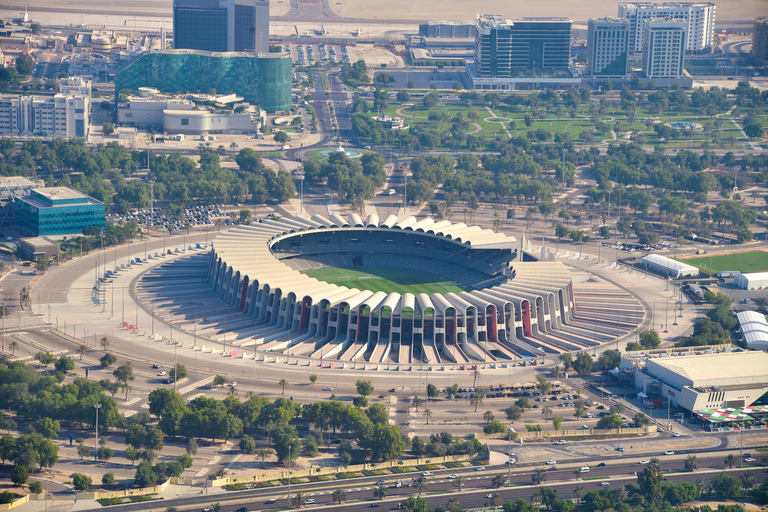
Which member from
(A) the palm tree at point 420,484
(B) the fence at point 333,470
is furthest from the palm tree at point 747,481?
(A) the palm tree at point 420,484

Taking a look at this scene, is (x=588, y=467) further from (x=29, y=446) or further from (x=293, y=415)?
(x=29, y=446)

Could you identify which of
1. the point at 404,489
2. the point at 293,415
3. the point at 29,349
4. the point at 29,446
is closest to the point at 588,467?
the point at 404,489

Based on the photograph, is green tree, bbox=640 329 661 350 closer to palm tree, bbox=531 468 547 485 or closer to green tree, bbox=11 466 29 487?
palm tree, bbox=531 468 547 485

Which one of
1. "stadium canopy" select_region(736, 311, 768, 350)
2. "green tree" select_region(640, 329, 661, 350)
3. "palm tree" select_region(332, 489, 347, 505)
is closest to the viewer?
"palm tree" select_region(332, 489, 347, 505)

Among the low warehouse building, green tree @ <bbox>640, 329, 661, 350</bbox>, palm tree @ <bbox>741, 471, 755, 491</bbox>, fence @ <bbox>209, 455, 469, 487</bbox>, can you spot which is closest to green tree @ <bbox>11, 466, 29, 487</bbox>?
fence @ <bbox>209, 455, 469, 487</bbox>

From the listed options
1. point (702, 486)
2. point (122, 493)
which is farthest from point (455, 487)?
point (122, 493)

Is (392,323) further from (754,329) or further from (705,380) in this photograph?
(754,329)
